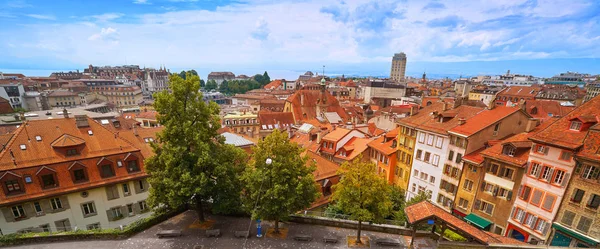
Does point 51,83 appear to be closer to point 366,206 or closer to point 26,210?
point 26,210

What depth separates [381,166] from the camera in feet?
139

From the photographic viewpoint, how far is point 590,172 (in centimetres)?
2273

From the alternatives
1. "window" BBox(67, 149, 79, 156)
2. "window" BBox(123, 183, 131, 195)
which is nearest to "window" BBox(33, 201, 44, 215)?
"window" BBox(67, 149, 79, 156)

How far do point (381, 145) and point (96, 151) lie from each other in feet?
124

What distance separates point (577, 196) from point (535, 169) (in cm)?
361

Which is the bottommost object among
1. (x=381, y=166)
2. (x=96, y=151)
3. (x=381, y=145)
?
(x=381, y=166)

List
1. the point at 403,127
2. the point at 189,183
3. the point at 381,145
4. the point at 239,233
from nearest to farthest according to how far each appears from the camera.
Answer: the point at 189,183 < the point at 239,233 < the point at 403,127 < the point at 381,145

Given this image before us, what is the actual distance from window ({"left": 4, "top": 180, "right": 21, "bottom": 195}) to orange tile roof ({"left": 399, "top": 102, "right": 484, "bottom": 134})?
44154 millimetres

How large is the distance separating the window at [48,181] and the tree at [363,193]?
27.7 metres

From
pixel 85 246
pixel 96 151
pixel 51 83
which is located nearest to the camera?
pixel 85 246

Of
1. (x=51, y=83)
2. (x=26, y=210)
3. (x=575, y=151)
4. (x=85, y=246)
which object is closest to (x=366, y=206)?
(x=575, y=151)

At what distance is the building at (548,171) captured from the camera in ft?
77.8

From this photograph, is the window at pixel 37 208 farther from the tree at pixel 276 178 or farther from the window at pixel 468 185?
the window at pixel 468 185

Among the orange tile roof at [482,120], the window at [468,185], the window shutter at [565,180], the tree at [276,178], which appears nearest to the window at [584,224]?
the window shutter at [565,180]
